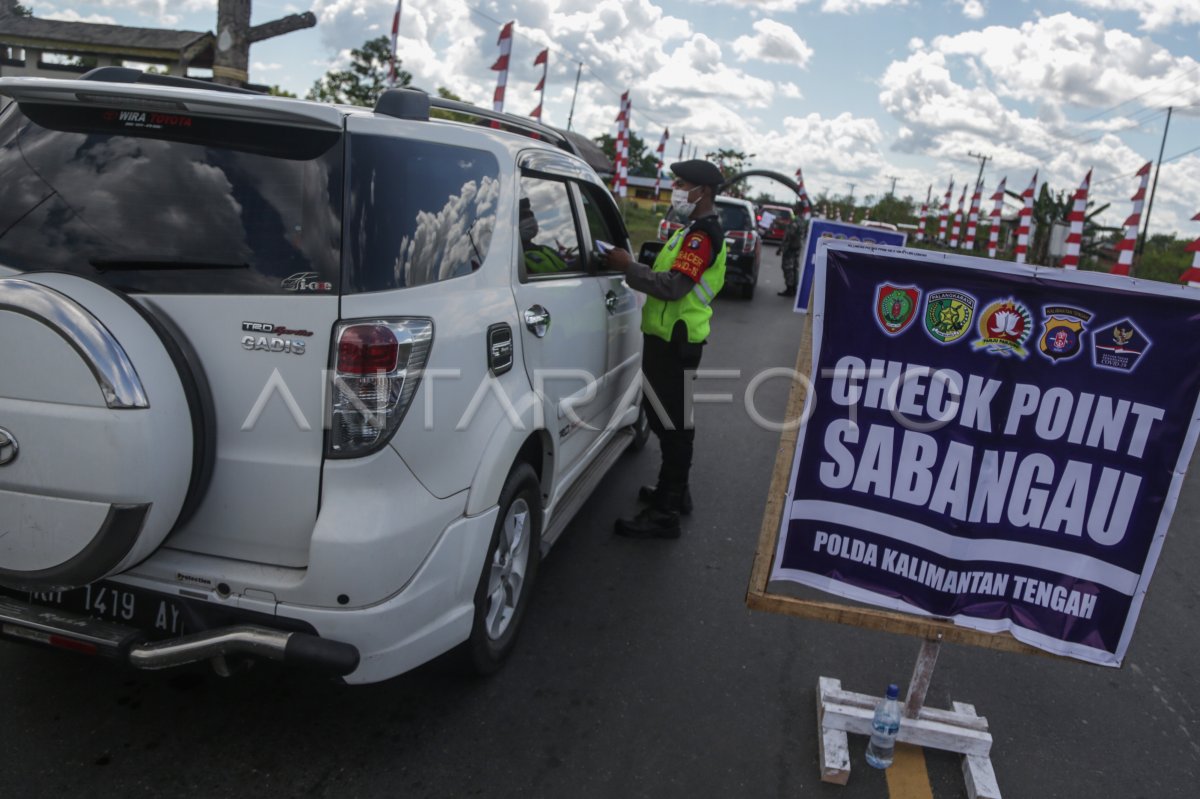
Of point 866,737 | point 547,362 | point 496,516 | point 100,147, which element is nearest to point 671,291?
point 547,362

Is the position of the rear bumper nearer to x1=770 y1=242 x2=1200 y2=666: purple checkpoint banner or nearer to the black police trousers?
x1=770 y1=242 x2=1200 y2=666: purple checkpoint banner

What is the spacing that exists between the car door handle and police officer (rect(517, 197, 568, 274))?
18cm

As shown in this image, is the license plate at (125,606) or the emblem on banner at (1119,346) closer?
the license plate at (125,606)

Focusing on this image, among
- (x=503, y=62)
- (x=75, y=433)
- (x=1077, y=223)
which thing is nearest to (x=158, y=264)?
(x=75, y=433)

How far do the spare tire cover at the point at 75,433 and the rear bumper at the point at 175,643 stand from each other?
0.71 ft

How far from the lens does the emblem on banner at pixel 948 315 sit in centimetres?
294

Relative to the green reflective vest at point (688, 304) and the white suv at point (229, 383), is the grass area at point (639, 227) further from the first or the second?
the white suv at point (229, 383)

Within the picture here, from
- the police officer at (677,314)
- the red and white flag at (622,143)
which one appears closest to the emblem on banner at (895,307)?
the police officer at (677,314)

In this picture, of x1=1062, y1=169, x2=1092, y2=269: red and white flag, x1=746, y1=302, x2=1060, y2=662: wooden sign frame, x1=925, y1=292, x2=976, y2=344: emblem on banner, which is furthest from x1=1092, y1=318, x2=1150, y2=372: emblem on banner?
x1=1062, y1=169, x2=1092, y2=269: red and white flag

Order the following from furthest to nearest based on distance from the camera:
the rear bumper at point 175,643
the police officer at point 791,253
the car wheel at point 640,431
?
the police officer at point 791,253, the car wheel at point 640,431, the rear bumper at point 175,643

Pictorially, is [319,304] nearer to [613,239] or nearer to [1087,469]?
[1087,469]

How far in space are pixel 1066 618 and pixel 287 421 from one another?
105 inches

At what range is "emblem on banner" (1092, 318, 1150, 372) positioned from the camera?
2842mm

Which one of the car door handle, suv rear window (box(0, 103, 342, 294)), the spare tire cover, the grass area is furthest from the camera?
the grass area
